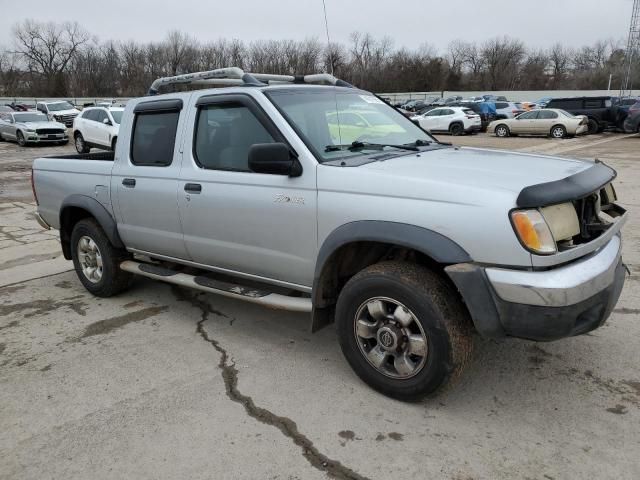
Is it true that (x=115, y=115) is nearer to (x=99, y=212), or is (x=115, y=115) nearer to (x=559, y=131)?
(x=99, y=212)

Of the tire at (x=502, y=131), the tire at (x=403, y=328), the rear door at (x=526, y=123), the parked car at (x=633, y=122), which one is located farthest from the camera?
the tire at (x=502, y=131)

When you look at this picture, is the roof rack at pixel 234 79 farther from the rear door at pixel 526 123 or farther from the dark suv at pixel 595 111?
the dark suv at pixel 595 111

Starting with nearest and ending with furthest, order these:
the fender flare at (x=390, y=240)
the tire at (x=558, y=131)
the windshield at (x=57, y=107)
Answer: the fender flare at (x=390, y=240)
the tire at (x=558, y=131)
the windshield at (x=57, y=107)

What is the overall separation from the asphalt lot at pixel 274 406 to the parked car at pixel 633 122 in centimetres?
2345

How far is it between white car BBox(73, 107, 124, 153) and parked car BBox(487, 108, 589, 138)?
60.3ft

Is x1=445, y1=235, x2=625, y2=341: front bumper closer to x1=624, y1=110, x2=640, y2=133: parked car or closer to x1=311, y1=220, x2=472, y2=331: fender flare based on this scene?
x1=311, y1=220, x2=472, y2=331: fender flare

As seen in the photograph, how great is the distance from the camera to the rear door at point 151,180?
4.27 m

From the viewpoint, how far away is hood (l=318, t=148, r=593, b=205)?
281 centimetres

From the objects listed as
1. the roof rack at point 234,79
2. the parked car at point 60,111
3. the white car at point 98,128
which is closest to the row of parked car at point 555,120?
the white car at point 98,128

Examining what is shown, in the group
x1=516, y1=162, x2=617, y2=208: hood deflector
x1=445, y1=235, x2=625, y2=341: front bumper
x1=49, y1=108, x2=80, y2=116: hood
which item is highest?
x1=49, y1=108, x2=80, y2=116: hood

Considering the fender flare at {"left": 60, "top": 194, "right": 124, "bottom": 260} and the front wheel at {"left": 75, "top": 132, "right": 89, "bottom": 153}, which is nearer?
the fender flare at {"left": 60, "top": 194, "right": 124, "bottom": 260}

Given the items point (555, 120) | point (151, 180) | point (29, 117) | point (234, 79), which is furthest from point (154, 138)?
point (555, 120)

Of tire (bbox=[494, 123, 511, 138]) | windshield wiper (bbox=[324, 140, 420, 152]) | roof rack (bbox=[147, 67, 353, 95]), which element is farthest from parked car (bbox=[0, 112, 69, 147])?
windshield wiper (bbox=[324, 140, 420, 152])

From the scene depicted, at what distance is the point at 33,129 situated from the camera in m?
23.1
